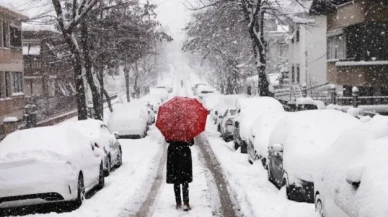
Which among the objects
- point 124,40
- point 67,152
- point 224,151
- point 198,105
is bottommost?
point 224,151

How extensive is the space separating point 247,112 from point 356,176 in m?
13.5

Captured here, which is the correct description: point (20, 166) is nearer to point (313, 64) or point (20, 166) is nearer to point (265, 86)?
point (265, 86)

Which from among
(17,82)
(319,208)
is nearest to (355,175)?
(319,208)

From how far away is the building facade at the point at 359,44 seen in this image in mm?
24797

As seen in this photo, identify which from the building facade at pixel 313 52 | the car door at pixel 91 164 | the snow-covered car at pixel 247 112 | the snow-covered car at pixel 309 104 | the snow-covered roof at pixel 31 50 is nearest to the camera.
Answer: the car door at pixel 91 164

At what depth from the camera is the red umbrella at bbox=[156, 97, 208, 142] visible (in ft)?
30.6

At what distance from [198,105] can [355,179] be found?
464 centimetres

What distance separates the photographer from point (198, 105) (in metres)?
9.55

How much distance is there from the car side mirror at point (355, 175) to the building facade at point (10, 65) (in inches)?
1074

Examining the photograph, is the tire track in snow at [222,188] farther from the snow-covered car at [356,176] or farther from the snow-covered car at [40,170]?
the snow-covered car at [40,170]

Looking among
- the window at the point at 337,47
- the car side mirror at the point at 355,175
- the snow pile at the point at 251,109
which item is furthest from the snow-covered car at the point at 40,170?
the window at the point at 337,47

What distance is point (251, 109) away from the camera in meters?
18.9

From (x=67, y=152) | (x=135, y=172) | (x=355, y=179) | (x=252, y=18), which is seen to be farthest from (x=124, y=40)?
(x=355, y=179)

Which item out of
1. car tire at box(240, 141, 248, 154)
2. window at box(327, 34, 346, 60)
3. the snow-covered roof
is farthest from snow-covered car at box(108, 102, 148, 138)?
the snow-covered roof
